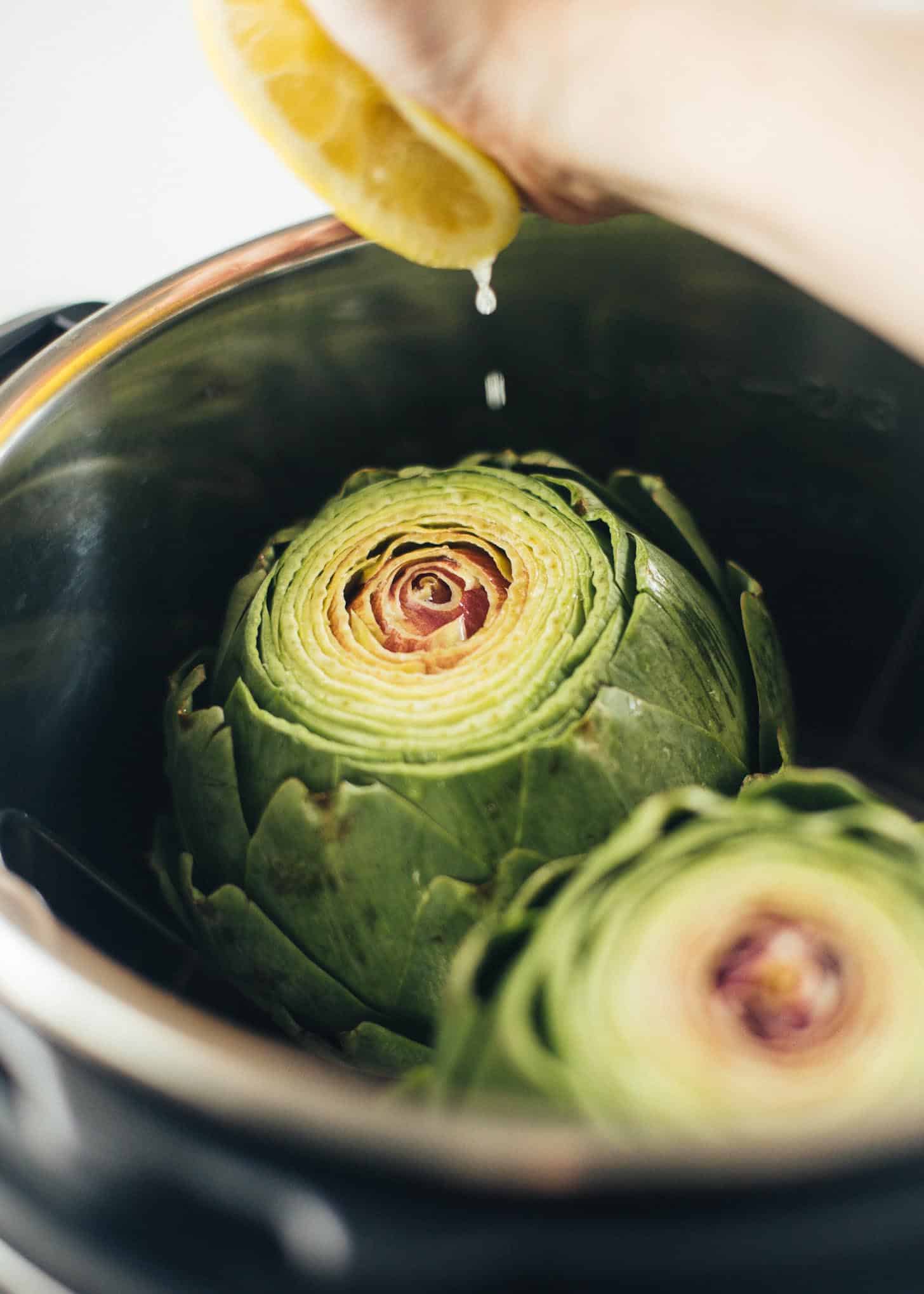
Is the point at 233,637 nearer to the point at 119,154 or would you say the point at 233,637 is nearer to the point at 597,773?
the point at 597,773

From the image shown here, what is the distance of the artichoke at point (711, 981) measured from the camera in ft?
1.31

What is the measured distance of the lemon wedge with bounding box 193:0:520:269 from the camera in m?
0.59

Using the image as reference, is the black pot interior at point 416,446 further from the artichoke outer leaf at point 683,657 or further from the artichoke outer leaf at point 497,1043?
the artichoke outer leaf at point 497,1043

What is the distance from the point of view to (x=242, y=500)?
768 mm

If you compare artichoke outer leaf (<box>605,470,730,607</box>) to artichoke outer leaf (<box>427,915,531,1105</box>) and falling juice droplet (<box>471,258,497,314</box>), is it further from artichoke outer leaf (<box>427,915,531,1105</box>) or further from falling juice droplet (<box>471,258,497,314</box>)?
artichoke outer leaf (<box>427,915,531,1105</box>)

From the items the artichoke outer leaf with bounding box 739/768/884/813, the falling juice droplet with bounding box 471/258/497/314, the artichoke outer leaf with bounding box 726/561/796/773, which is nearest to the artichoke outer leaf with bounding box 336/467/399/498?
the falling juice droplet with bounding box 471/258/497/314

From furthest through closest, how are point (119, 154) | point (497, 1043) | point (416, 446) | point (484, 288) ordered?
point (119, 154), point (416, 446), point (484, 288), point (497, 1043)

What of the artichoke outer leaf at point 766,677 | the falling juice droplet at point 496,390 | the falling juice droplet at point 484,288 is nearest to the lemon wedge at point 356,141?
the falling juice droplet at point 484,288

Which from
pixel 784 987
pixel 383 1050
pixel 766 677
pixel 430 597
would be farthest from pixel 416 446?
pixel 784 987

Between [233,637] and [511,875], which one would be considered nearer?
[511,875]

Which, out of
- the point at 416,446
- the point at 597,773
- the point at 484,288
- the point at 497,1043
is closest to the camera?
the point at 497,1043

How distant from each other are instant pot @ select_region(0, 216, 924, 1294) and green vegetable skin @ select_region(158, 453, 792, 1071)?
1.9 inches

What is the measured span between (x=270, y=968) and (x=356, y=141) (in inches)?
16.9

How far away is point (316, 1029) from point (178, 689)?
0.68 feet
